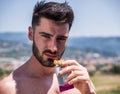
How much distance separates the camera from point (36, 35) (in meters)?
0.97

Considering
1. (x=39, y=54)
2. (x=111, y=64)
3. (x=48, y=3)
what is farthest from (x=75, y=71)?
(x=111, y=64)

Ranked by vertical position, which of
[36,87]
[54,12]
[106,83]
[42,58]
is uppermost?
[54,12]

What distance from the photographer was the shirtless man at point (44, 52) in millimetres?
930

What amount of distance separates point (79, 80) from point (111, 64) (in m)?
4.74

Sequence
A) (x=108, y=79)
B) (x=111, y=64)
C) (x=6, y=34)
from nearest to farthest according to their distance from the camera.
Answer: (x=6, y=34), (x=108, y=79), (x=111, y=64)

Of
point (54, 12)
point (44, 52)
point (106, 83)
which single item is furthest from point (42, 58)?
point (106, 83)

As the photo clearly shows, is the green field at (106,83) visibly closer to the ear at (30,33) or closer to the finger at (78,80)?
the ear at (30,33)

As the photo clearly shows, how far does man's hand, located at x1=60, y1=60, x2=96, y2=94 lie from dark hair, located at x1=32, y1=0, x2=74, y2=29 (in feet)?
0.63

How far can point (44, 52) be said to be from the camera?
36.8 inches

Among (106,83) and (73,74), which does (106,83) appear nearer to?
(106,83)

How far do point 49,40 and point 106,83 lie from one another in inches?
171

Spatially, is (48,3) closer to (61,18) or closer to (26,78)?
(61,18)

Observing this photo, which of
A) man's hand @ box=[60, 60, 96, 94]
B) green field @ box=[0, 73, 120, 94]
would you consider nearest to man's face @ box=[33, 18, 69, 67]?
man's hand @ box=[60, 60, 96, 94]

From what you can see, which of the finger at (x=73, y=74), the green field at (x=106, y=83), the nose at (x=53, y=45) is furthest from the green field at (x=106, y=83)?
the finger at (x=73, y=74)
